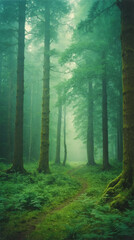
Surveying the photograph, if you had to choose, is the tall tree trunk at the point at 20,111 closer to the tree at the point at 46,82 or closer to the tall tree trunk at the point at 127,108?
the tree at the point at 46,82

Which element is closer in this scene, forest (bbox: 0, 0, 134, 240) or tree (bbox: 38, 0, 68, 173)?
forest (bbox: 0, 0, 134, 240)

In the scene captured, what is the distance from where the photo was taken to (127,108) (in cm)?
454

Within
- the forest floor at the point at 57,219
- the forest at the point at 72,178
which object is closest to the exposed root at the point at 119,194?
the forest at the point at 72,178

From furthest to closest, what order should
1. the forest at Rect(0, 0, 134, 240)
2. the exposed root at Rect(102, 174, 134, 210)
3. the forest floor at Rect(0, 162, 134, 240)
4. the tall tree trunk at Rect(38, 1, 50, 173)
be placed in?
the tall tree trunk at Rect(38, 1, 50, 173) < the exposed root at Rect(102, 174, 134, 210) < the forest at Rect(0, 0, 134, 240) < the forest floor at Rect(0, 162, 134, 240)

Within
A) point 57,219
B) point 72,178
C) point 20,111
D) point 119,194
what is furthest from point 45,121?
point 119,194

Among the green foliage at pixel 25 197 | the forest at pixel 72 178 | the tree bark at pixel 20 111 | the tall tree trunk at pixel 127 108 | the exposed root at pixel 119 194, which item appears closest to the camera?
the forest at pixel 72 178

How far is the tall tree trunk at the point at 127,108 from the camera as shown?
436 cm

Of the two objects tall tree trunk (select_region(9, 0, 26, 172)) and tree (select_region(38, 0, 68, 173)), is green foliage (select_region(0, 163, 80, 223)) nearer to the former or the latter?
tall tree trunk (select_region(9, 0, 26, 172))

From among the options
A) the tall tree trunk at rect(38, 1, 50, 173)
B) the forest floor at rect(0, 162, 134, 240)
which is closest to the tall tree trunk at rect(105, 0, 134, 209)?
the forest floor at rect(0, 162, 134, 240)

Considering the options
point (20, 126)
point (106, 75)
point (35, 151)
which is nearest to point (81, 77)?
point (106, 75)

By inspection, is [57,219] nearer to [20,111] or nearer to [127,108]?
[127,108]

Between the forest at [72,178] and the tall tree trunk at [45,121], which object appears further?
the tall tree trunk at [45,121]

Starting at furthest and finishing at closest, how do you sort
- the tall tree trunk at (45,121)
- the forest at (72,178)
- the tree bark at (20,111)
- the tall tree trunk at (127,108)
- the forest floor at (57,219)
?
the tall tree trunk at (45,121) < the tree bark at (20,111) < the tall tree trunk at (127,108) < the forest at (72,178) < the forest floor at (57,219)

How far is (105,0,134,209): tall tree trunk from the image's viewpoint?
14.3ft
